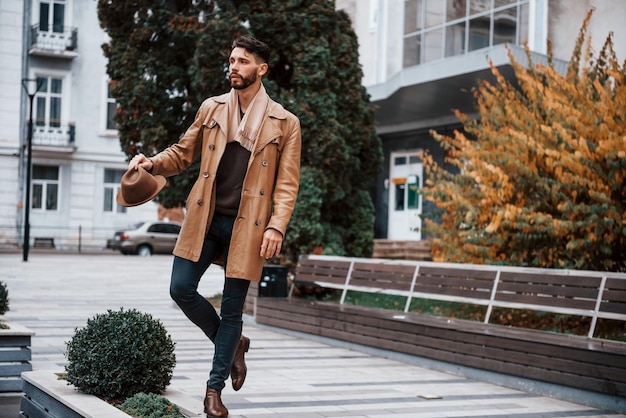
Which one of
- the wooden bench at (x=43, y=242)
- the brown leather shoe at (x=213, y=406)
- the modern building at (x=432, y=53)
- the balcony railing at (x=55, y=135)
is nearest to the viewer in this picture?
the brown leather shoe at (x=213, y=406)

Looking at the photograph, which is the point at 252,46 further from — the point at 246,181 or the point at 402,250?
Answer: the point at 402,250

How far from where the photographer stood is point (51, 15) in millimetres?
43031

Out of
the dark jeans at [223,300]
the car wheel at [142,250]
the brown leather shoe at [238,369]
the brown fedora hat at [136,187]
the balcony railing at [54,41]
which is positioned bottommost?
the car wheel at [142,250]

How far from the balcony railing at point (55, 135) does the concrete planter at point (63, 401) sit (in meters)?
36.9

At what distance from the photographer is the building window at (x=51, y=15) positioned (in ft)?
140

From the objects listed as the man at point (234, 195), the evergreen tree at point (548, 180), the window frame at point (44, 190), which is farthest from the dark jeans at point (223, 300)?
the window frame at point (44, 190)

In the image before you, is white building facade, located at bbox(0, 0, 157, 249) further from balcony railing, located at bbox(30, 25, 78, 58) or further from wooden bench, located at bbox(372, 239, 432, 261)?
wooden bench, located at bbox(372, 239, 432, 261)

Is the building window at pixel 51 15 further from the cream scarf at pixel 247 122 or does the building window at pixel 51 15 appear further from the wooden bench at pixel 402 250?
the cream scarf at pixel 247 122

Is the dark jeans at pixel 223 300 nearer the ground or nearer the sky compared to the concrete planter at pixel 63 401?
nearer the sky

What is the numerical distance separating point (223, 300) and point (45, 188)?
3840 cm

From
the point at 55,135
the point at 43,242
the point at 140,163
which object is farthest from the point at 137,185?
the point at 55,135

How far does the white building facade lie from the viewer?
41344 millimetres

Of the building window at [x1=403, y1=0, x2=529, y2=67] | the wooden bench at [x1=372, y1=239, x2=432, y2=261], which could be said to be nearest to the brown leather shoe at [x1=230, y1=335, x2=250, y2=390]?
the building window at [x1=403, y1=0, x2=529, y2=67]

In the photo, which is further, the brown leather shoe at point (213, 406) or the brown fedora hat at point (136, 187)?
the brown leather shoe at point (213, 406)
